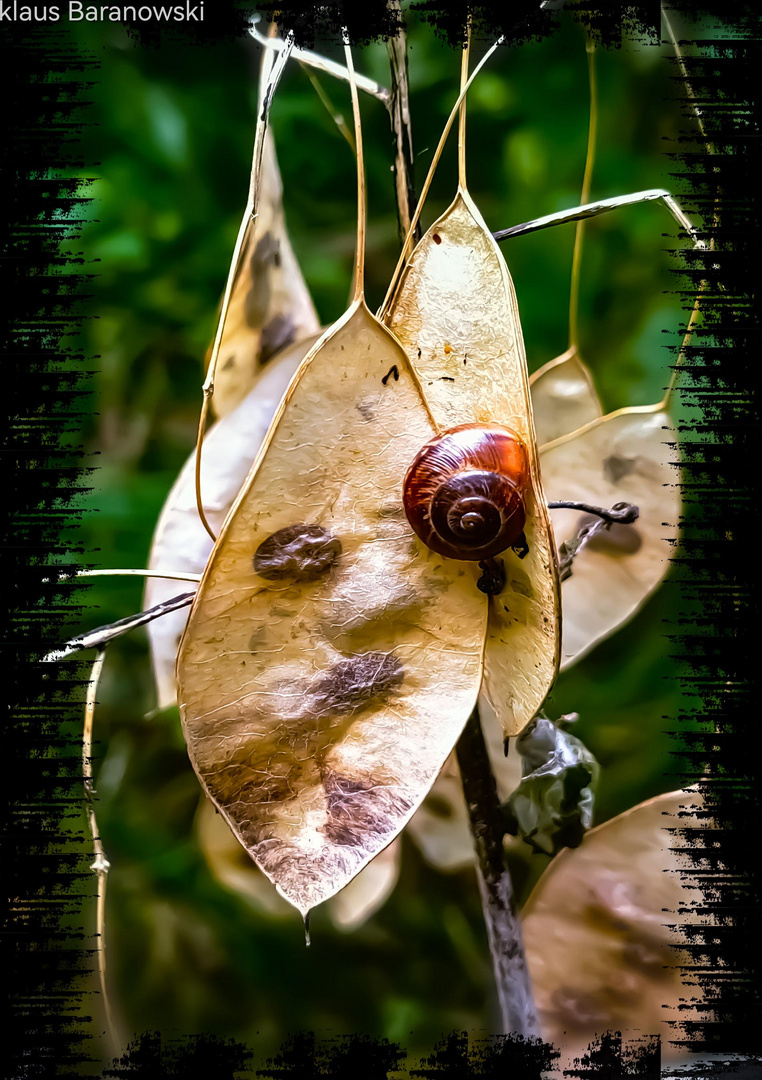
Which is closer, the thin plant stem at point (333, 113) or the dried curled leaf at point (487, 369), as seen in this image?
the dried curled leaf at point (487, 369)

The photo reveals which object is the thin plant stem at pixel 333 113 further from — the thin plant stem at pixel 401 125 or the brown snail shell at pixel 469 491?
the brown snail shell at pixel 469 491

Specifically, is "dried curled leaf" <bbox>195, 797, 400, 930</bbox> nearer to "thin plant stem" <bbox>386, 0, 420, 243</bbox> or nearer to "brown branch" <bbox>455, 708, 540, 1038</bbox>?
"brown branch" <bbox>455, 708, 540, 1038</bbox>

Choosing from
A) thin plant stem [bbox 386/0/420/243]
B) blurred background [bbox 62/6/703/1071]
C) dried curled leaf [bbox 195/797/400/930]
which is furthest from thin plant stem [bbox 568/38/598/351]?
Answer: dried curled leaf [bbox 195/797/400/930]

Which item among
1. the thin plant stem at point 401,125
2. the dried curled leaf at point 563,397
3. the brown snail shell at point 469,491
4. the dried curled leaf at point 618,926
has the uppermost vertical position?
the thin plant stem at point 401,125

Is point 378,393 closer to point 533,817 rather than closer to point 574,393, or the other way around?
point 574,393

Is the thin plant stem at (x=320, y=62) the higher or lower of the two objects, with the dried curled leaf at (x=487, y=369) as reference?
higher

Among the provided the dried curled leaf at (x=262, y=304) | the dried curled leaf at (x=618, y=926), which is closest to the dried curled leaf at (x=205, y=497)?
the dried curled leaf at (x=262, y=304)
